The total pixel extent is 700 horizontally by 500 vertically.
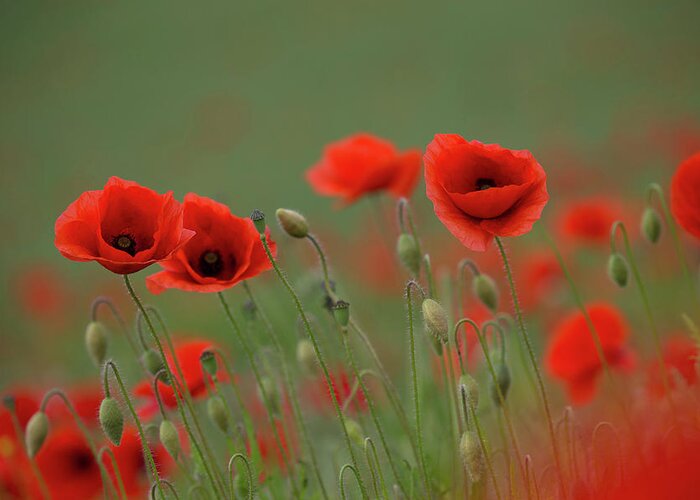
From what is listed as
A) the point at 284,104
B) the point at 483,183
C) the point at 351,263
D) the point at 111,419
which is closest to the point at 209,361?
the point at 111,419

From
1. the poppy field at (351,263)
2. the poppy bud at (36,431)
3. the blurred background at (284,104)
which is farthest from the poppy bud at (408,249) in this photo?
the blurred background at (284,104)

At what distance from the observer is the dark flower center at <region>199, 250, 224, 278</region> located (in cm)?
152

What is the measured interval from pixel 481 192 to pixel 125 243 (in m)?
0.56

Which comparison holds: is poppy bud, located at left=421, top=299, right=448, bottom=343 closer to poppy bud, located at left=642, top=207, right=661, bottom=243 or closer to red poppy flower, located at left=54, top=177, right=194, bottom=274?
red poppy flower, located at left=54, top=177, right=194, bottom=274

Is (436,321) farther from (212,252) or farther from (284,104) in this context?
(284,104)

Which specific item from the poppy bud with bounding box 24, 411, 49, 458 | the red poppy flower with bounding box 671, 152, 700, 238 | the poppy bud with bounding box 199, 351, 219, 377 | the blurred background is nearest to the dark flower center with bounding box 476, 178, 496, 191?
the red poppy flower with bounding box 671, 152, 700, 238

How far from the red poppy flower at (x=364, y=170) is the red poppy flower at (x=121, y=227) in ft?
2.52

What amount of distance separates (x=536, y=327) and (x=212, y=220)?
7.15 feet

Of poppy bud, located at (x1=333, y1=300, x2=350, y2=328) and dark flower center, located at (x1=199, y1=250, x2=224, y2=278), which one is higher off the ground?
dark flower center, located at (x1=199, y1=250, x2=224, y2=278)

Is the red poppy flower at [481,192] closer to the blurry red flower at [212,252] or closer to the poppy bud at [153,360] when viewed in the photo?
the blurry red flower at [212,252]

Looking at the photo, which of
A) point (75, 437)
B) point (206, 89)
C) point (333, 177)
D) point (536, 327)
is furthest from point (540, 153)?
point (206, 89)

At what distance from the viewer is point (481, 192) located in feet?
4.21

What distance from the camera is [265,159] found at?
25.1 feet

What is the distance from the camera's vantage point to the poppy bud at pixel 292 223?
142 cm
